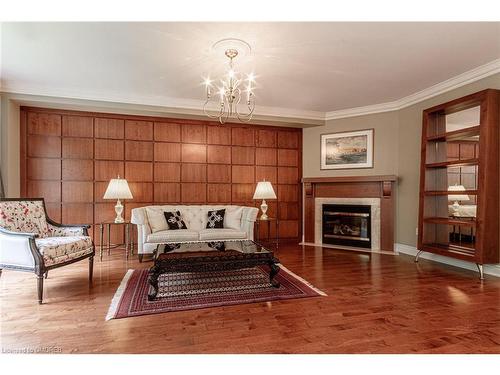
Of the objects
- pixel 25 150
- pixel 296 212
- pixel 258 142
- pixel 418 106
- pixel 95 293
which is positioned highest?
pixel 418 106

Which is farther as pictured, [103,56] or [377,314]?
[103,56]

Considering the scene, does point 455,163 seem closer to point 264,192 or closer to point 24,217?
point 264,192

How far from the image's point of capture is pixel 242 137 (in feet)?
18.3

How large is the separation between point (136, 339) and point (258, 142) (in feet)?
14.3

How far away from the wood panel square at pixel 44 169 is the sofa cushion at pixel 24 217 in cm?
144

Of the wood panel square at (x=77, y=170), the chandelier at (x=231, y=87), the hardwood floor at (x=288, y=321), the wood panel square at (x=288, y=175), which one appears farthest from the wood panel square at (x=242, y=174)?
the hardwood floor at (x=288, y=321)

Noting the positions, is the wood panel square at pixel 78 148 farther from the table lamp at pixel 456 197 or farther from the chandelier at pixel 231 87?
the table lamp at pixel 456 197

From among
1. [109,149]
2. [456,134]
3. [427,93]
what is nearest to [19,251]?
[109,149]

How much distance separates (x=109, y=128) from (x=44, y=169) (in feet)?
4.05

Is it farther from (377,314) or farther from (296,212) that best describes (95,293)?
(296,212)

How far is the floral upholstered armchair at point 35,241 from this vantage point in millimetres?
2641

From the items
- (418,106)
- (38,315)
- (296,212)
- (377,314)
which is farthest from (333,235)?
(38,315)

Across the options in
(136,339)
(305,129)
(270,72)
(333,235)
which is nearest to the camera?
(136,339)

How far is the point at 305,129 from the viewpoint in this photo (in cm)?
579
